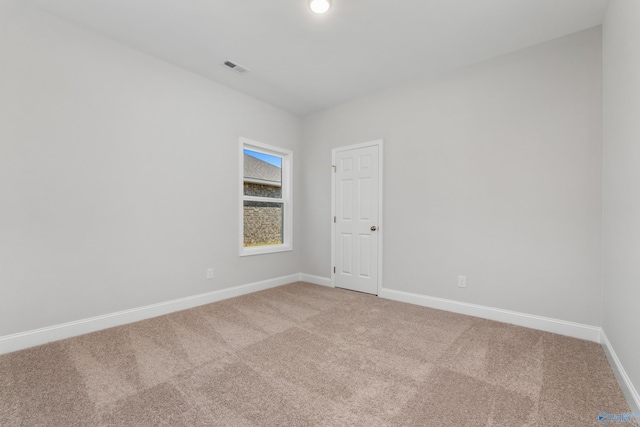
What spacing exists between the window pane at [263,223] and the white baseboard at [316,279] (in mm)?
721

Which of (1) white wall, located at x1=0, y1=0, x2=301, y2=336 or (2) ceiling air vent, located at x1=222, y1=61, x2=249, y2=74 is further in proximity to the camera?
(2) ceiling air vent, located at x1=222, y1=61, x2=249, y2=74

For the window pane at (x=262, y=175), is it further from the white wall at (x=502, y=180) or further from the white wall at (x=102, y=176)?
the white wall at (x=502, y=180)

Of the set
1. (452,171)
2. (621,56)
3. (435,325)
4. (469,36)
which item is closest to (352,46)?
(469,36)

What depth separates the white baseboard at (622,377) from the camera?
1.60m

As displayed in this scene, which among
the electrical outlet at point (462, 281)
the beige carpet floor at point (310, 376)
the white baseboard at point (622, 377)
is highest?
the electrical outlet at point (462, 281)

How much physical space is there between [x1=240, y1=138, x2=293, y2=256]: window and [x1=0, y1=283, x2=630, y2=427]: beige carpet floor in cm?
149

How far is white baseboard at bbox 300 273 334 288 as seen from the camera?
4.48 m

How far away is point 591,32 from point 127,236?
481 centimetres

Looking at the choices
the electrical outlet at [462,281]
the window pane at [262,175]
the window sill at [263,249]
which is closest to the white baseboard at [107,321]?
the window sill at [263,249]

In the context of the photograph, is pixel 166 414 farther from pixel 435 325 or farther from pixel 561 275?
pixel 561 275

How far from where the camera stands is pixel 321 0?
2215 millimetres

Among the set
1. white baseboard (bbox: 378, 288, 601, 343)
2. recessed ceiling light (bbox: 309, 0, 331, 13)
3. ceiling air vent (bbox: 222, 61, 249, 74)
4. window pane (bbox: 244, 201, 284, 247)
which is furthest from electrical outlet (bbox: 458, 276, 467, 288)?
ceiling air vent (bbox: 222, 61, 249, 74)

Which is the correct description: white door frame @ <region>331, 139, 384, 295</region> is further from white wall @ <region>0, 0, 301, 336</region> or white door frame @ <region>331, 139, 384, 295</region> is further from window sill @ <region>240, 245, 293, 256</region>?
white wall @ <region>0, 0, 301, 336</region>

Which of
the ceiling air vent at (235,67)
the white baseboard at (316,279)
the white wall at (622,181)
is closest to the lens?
the white wall at (622,181)
